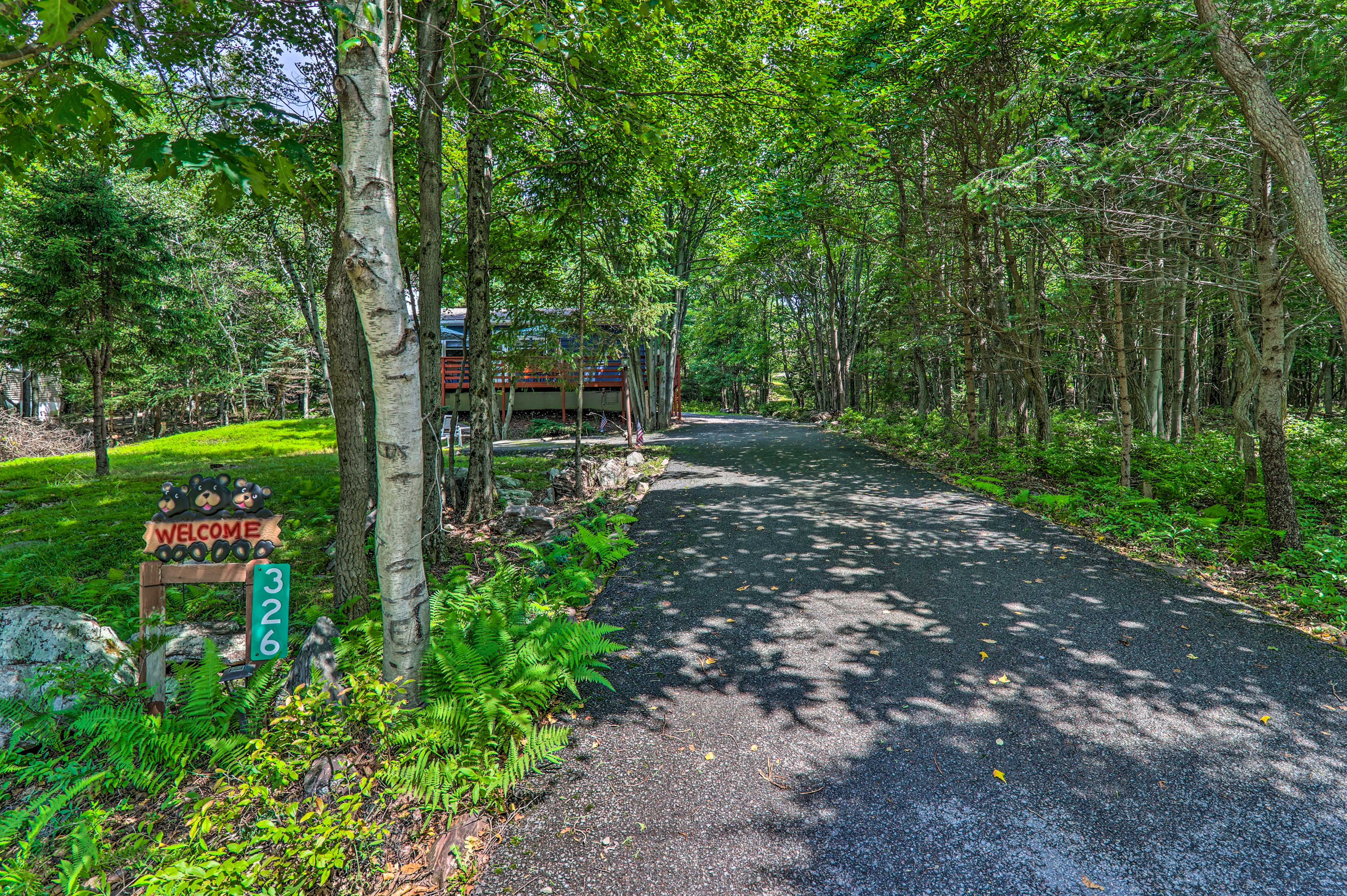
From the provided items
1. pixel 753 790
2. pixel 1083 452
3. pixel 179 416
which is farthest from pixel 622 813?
pixel 179 416

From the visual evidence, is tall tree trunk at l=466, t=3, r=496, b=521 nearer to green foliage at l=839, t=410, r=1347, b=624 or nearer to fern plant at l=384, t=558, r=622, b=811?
fern plant at l=384, t=558, r=622, b=811

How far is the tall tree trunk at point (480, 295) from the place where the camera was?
5.91 m

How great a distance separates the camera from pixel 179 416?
27.4m

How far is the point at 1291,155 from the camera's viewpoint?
4.52 metres

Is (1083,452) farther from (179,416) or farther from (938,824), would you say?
(179,416)

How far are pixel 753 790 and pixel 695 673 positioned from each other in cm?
106

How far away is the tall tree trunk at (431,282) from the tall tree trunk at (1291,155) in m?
6.66

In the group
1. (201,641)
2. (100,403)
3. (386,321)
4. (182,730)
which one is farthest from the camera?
(100,403)

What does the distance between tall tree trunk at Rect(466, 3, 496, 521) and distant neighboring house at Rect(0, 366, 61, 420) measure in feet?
73.3

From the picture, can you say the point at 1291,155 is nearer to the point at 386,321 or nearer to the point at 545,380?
the point at 386,321

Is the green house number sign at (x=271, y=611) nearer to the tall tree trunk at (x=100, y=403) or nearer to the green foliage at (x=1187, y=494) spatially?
the green foliage at (x=1187, y=494)

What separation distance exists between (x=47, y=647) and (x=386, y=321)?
2.66 meters

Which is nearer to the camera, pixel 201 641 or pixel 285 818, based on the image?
pixel 285 818

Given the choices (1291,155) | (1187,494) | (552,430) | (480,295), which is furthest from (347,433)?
(552,430)
